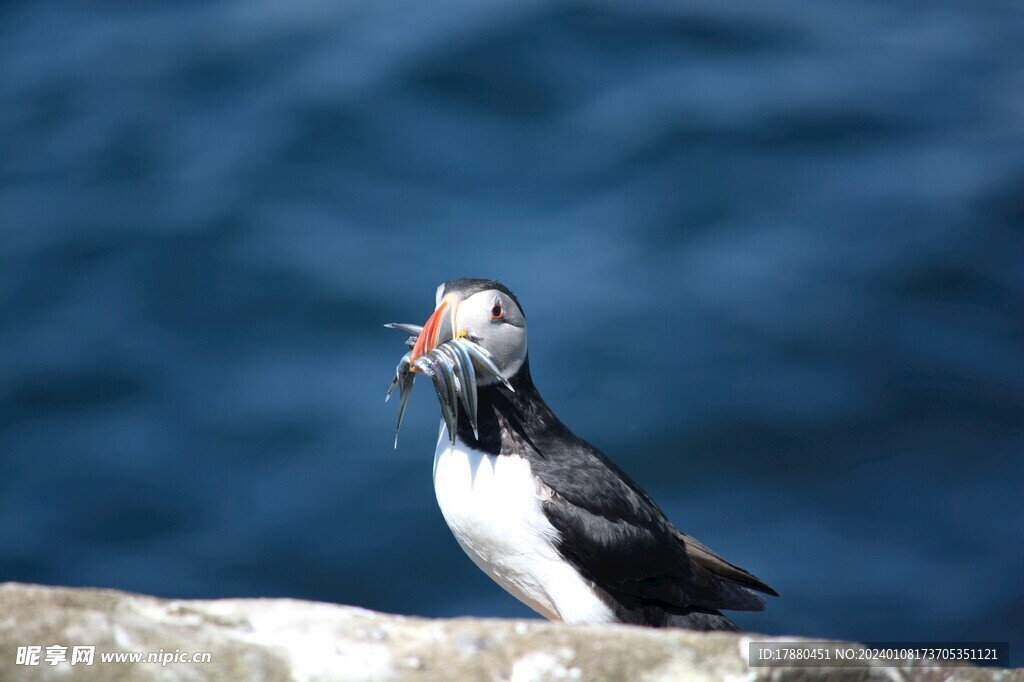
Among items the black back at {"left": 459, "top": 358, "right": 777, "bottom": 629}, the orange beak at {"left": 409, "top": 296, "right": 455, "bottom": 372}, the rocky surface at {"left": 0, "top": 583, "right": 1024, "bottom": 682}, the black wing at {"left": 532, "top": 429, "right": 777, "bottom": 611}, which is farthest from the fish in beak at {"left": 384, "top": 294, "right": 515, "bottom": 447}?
the rocky surface at {"left": 0, "top": 583, "right": 1024, "bottom": 682}

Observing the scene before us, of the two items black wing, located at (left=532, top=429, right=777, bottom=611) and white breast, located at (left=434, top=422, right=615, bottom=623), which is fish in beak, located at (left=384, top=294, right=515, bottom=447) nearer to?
white breast, located at (left=434, top=422, right=615, bottom=623)

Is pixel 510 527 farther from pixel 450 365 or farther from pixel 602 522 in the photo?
pixel 450 365

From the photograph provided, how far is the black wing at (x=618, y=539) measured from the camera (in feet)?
16.0

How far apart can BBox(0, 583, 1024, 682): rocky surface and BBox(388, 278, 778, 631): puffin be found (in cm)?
135

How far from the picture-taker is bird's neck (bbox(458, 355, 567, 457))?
4.93 m

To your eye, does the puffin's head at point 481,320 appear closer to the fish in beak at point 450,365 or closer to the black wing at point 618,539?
the fish in beak at point 450,365

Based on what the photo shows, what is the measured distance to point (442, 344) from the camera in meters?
4.76

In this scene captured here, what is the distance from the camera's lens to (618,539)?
16.2 ft

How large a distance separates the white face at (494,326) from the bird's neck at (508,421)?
0.19ft

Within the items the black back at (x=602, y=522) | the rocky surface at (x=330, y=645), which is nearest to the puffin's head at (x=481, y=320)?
the black back at (x=602, y=522)

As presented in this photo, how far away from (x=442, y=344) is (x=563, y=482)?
2.22 ft

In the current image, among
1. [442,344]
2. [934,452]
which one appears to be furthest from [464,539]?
[934,452]

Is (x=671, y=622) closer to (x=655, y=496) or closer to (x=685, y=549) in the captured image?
(x=685, y=549)

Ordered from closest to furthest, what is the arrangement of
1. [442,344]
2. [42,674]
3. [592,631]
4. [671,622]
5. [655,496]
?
[42,674] → [592,631] → [442,344] → [671,622] → [655,496]
